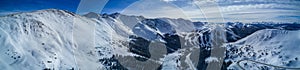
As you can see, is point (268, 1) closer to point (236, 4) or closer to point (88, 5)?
point (236, 4)

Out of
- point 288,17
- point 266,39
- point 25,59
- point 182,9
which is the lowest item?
point 266,39

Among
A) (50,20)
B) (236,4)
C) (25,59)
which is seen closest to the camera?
(236,4)

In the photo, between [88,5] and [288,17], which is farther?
[288,17]

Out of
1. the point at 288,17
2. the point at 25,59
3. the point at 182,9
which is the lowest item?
the point at 25,59

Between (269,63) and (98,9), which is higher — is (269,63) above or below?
below

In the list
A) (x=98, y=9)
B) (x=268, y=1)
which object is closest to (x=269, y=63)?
(x=268, y=1)

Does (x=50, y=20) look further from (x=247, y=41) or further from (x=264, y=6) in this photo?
(x=264, y=6)

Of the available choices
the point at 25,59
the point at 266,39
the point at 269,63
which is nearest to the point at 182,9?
the point at 269,63

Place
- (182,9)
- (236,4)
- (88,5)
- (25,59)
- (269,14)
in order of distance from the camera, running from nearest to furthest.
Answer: (88,5), (182,9), (236,4), (269,14), (25,59)

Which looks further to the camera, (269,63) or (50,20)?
(50,20)

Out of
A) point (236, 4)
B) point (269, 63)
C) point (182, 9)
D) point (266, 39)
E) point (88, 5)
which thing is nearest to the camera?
point (88, 5)
